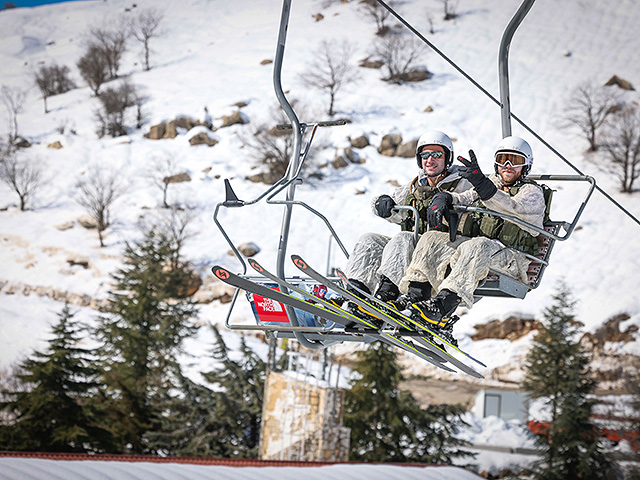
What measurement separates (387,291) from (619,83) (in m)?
40.5

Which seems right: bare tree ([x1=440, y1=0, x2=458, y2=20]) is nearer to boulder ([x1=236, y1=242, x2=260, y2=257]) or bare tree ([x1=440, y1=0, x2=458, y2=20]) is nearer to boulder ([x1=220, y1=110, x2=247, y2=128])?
boulder ([x1=220, y1=110, x2=247, y2=128])

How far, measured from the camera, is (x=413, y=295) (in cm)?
451

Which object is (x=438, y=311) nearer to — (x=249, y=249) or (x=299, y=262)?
(x=299, y=262)

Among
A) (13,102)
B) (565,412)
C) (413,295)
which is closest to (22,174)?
(13,102)

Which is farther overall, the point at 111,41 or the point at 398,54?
the point at 111,41

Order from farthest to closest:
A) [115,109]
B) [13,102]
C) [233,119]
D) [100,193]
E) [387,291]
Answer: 1. [13,102]
2. [115,109]
3. [233,119]
4. [100,193]
5. [387,291]

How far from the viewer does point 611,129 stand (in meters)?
37.8

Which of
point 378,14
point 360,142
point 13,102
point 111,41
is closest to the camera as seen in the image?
point 360,142

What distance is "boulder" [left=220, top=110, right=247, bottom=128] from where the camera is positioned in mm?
42188

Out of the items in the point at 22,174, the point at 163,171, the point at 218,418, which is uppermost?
the point at 163,171

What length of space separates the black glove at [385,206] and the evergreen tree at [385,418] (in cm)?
1482

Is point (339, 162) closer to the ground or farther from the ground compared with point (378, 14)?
closer to the ground

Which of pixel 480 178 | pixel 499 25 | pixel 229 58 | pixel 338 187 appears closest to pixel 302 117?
pixel 338 187

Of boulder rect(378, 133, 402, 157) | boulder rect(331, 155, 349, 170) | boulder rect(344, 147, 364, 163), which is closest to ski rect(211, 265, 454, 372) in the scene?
boulder rect(331, 155, 349, 170)
